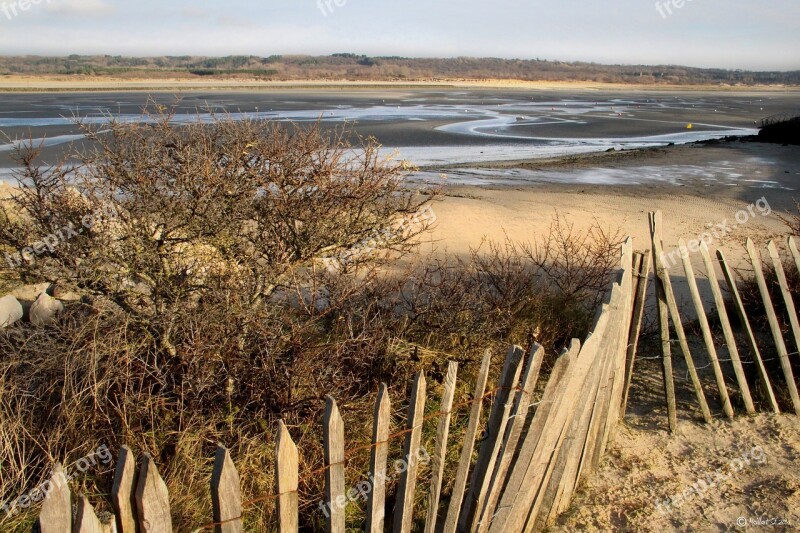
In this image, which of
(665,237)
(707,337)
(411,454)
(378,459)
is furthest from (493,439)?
(665,237)

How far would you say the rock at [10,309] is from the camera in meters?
6.82

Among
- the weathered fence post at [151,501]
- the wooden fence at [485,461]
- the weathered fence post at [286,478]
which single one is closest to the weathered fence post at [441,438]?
the wooden fence at [485,461]

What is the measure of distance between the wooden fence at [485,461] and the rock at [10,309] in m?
4.85

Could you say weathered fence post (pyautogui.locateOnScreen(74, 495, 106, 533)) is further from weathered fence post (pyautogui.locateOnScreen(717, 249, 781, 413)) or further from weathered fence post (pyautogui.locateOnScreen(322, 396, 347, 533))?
weathered fence post (pyautogui.locateOnScreen(717, 249, 781, 413))

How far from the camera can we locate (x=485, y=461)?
10.3 ft

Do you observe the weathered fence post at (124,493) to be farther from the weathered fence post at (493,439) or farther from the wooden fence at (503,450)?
the weathered fence post at (493,439)

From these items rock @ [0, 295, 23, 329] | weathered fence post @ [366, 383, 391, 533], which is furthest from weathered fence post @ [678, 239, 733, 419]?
rock @ [0, 295, 23, 329]

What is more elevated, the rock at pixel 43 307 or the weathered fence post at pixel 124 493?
the weathered fence post at pixel 124 493

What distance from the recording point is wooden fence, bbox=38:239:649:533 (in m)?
2.06

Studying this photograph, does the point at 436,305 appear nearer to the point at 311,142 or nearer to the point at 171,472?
the point at 311,142

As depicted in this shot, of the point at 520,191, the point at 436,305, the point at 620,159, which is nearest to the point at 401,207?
the point at 436,305

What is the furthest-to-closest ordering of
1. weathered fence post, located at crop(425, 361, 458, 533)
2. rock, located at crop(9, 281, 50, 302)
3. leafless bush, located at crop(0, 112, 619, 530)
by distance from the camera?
1. rock, located at crop(9, 281, 50, 302)
2. leafless bush, located at crop(0, 112, 619, 530)
3. weathered fence post, located at crop(425, 361, 458, 533)

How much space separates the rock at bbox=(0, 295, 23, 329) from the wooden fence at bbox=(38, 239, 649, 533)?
4847 millimetres

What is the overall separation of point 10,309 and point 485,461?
594 centimetres
